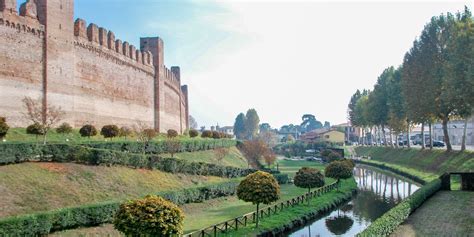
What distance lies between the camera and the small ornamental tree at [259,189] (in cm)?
2175

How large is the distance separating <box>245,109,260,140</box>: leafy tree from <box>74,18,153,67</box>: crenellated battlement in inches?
4319

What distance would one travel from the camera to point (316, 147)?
313ft

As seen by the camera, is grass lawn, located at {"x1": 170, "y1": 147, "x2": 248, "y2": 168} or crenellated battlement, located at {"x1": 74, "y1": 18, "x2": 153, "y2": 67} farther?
grass lawn, located at {"x1": 170, "y1": 147, "x2": 248, "y2": 168}

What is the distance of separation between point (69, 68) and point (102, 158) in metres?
14.2

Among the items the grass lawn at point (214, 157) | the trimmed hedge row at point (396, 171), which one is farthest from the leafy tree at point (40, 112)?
the trimmed hedge row at point (396, 171)

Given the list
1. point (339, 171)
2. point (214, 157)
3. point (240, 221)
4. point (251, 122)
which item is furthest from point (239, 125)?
point (240, 221)

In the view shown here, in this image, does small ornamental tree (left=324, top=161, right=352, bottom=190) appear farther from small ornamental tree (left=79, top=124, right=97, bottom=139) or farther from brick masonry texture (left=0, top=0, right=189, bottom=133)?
brick masonry texture (left=0, top=0, right=189, bottom=133)

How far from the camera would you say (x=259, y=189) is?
21688mm

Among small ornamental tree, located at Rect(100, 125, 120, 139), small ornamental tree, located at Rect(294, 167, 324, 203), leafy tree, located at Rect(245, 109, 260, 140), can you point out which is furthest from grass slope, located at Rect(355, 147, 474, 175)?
leafy tree, located at Rect(245, 109, 260, 140)

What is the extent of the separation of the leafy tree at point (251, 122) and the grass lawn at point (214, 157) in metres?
98.6

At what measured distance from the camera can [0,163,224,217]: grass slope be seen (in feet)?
61.6

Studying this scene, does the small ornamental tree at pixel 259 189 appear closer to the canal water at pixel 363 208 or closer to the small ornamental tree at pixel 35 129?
the canal water at pixel 363 208

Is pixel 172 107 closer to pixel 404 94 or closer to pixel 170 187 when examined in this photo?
pixel 404 94

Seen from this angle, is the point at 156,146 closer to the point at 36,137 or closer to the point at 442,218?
the point at 36,137
